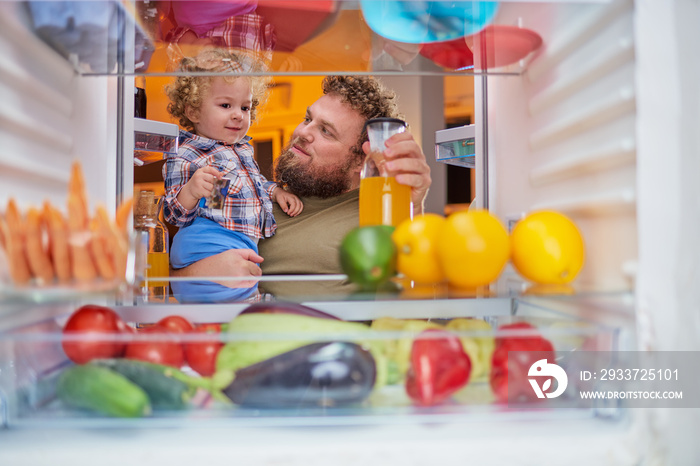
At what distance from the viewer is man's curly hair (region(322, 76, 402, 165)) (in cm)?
222

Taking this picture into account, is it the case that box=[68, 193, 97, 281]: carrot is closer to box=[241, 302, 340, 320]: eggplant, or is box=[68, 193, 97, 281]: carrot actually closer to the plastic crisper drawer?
the plastic crisper drawer

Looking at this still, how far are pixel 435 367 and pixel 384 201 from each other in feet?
1.28

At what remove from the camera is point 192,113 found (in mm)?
2043

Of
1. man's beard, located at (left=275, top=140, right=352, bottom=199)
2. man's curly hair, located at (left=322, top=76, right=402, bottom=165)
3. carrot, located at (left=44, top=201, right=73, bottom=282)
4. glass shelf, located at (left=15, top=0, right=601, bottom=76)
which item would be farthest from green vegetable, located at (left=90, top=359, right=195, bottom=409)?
man's curly hair, located at (left=322, top=76, right=402, bottom=165)

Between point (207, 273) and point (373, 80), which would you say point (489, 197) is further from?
point (373, 80)

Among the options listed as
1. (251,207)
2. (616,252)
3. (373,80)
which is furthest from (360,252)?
(373,80)

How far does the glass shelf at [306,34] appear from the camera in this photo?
2.48 feet

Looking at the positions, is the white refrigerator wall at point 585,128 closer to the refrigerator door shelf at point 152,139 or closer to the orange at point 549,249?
the orange at point 549,249

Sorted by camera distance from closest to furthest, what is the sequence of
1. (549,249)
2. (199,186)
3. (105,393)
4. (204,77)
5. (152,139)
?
1. (105,393)
2. (549,249)
3. (152,139)
4. (199,186)
5. (204,77)

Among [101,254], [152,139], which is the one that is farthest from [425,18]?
[152,139]

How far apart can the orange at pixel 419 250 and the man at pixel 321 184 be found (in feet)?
3.59

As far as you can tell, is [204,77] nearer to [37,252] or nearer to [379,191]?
[379,191]

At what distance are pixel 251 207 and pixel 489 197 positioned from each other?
104 centimetres

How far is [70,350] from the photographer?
667 millimetres
